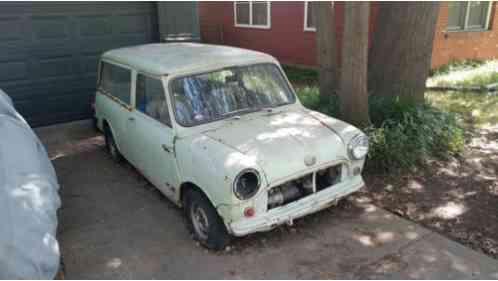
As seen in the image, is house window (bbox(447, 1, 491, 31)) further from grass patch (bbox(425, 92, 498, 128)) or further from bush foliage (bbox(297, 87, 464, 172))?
bush foliage (bbox(297, 87, 464, 172))

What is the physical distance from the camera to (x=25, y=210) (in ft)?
10.3

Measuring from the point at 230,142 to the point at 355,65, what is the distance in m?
2.55

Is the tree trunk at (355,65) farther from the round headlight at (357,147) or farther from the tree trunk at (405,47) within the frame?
the round headlight at (357,147)

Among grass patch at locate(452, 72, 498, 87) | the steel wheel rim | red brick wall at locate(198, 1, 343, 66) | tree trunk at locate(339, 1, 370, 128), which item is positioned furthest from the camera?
red brick wall at locate(198, 1, 343, 66)

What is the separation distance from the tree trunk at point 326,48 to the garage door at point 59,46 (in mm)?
3623

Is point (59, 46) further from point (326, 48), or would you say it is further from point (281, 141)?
point (281, 141)

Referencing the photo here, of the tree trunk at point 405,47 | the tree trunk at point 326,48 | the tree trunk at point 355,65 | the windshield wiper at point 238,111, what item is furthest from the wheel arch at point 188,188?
the tree trunk at point 405,47

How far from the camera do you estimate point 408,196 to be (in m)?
4.68

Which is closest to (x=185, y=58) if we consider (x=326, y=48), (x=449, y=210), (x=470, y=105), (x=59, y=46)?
(x=326, y=48)

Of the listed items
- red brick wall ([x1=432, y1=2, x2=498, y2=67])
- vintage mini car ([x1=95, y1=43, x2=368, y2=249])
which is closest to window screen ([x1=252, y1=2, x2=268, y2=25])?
red brick wall ([x1=432, y1=2, x2=498, y2=67])

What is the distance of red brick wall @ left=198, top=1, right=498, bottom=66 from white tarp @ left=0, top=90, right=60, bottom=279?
8631mm

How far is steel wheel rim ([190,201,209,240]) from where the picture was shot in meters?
3.83

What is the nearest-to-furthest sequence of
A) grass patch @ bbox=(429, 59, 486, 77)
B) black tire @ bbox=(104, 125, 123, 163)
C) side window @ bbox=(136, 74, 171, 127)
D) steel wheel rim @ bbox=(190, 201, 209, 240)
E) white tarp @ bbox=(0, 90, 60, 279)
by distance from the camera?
white tarp @ bbox=(0, 90, 60, 279) < steel wheel rim @ bbox=(190, 201, 209, 240) < side window @ bbox=(136, 74, 171, 127) < black tire @ bbox=(104, 125, 123, 163) < grass patch @ bbox=(429, 59, 486, 77)

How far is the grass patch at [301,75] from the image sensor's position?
1088cm
